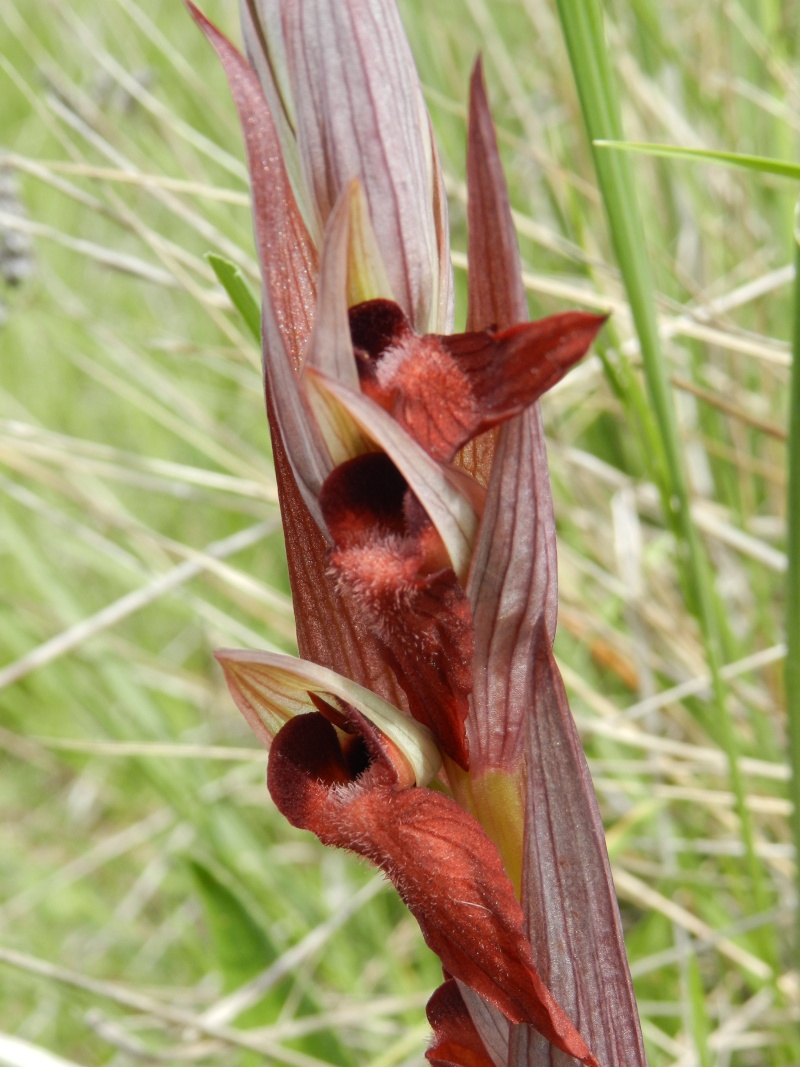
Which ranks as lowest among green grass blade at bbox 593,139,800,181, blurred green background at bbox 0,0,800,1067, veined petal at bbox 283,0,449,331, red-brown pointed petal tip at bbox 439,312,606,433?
blurred green background at bbox 0,0,800,1067

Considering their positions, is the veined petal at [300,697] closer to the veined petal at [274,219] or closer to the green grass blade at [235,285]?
the veined petal at [274,219]

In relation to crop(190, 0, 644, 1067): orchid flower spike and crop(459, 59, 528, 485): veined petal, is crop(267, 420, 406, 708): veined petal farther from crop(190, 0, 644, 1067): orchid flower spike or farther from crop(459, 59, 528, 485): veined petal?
crop(459, 59, 528, 485): veined petal

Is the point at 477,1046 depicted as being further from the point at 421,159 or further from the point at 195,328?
the point at 195,328

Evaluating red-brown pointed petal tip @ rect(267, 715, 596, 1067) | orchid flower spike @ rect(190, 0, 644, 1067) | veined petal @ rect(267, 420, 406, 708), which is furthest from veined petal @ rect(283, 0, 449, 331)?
red-brown pointed petal tip @ rect(267, 715, 596, 1067)

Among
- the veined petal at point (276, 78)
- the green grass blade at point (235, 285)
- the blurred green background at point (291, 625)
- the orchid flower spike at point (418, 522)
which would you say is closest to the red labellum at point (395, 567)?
the orchid flower spike at point (418, 522)

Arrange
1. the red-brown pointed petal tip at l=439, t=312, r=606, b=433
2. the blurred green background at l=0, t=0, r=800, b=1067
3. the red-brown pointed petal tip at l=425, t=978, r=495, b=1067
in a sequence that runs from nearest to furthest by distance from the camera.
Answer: the red-brown pointed petal tip at l=439, t=312, r=606, b=433 < the red-brown pointed petal tip at l=425, t=978, r=495, b=1067 < the blurred green background at l=0, t=0, r=800, b=1067

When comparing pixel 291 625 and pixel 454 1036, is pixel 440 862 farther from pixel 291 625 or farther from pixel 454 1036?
pixel 291 625

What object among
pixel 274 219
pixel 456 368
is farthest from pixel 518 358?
pixel 274 219
